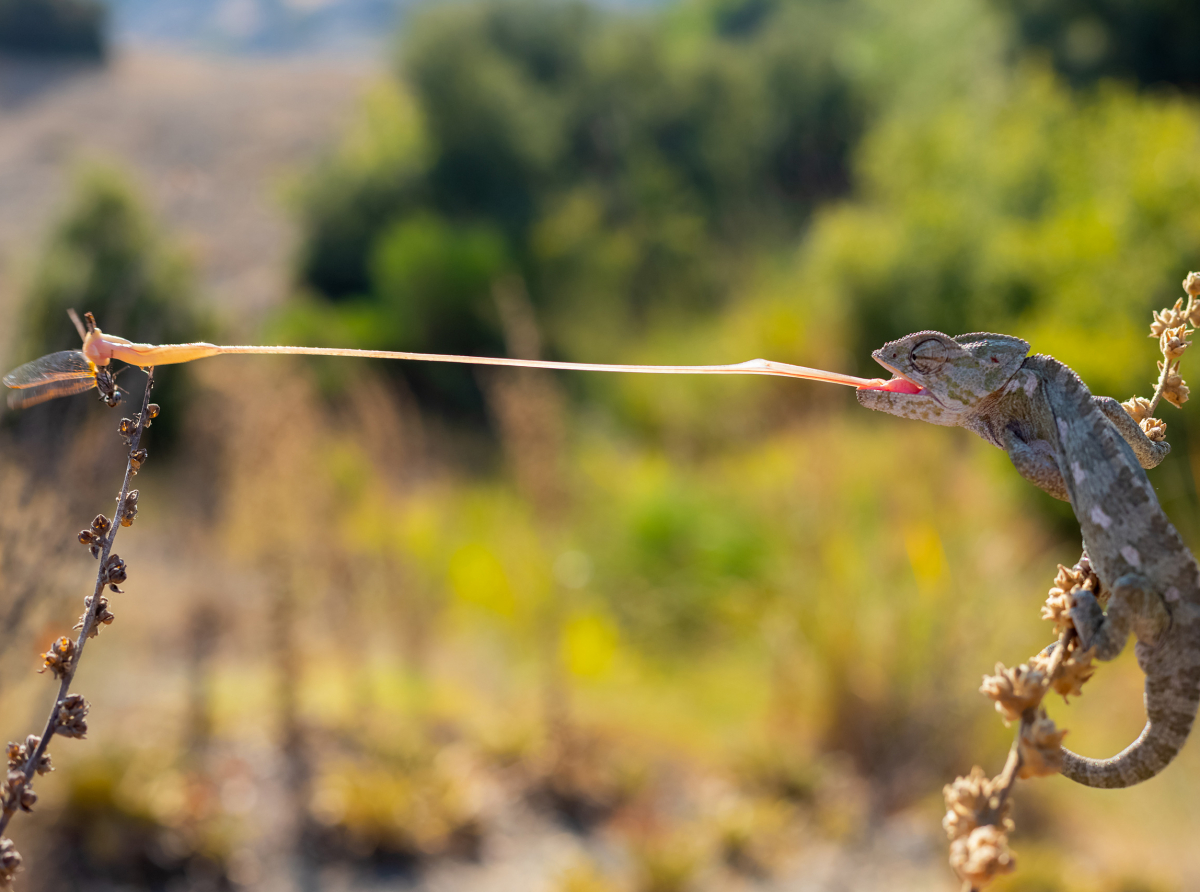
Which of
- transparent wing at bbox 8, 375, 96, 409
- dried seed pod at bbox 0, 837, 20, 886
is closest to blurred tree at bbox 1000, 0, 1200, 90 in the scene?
transparent wing at bbox 8, 375, 96, 409

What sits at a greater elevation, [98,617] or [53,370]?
[53,370]

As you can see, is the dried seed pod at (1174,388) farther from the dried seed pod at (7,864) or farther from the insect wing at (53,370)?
the dried seed pod at (7,864)

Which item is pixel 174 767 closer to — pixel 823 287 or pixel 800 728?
pixel 800 728

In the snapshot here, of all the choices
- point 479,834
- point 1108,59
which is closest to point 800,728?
point 479,834

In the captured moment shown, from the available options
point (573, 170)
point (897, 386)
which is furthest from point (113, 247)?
point (897, 386)

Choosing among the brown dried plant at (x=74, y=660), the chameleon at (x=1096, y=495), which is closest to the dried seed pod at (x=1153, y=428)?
the chameleon at (x=1096, y=495)

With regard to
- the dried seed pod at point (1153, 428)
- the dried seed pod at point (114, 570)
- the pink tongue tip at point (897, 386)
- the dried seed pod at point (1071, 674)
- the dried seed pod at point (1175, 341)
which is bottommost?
the dried seed pod at point (1071, 674)

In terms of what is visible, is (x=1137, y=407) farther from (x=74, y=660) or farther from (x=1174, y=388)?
(x=74, y=660)
